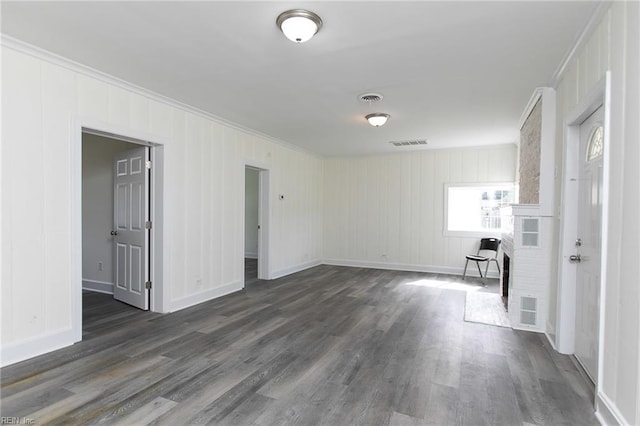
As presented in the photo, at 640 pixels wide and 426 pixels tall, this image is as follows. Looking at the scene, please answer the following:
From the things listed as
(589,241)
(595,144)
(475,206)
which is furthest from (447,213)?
(595,144)

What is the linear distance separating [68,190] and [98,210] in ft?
7.61

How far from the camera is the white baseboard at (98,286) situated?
16.5ft

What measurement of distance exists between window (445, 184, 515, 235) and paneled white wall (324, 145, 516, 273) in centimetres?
15

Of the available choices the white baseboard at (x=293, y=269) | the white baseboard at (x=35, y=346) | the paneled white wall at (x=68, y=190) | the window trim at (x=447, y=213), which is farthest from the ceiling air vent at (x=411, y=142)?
the white baseboard at (x=35, y=346)

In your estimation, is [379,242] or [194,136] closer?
[194,136]

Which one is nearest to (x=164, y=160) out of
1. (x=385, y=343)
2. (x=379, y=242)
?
(x=385, y=343)

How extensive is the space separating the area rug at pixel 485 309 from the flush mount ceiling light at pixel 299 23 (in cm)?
357

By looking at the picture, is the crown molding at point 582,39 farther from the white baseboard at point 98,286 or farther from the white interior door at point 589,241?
the white baseboard at point 98,286

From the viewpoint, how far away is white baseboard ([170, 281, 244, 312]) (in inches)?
167

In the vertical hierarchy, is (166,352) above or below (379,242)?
below

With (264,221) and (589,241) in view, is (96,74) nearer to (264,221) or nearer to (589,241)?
(264,221)

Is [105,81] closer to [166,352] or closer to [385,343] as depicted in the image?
[166,352]

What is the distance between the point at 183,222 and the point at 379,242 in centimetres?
460

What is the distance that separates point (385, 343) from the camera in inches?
127
